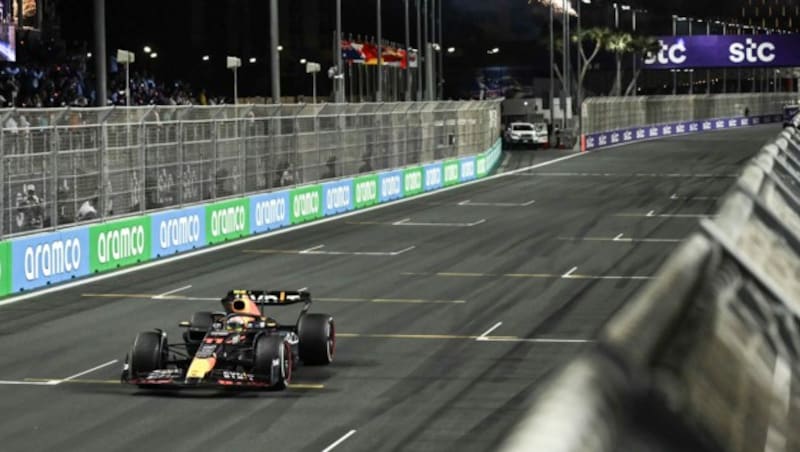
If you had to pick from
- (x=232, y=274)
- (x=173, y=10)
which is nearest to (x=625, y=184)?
(x=232, y=274)

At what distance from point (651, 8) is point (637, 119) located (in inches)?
3015

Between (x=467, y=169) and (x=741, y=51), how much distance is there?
8746cm

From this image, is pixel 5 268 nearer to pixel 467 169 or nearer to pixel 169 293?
pixel 169 293

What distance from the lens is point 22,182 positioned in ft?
102

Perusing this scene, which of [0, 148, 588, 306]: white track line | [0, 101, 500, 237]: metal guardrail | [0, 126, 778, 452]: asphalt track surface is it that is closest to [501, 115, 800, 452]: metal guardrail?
[0, 126, 778, 452]: asphalt track surface

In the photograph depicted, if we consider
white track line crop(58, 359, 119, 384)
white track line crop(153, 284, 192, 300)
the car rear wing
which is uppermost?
the car rear wing

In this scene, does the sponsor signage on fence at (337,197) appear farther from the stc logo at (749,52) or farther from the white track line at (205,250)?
the stc logo at (749,52)

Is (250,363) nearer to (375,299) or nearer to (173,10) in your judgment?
(375,299)

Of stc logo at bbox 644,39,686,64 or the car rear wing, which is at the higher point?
stc logo at bbox 644,39,686,64

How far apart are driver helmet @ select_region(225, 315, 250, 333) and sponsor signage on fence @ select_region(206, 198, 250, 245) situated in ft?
60.9

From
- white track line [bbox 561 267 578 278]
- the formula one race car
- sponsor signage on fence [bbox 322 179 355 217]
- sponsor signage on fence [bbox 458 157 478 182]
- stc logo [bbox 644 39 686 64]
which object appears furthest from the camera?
stc logo [bbox 644 39 686 64]

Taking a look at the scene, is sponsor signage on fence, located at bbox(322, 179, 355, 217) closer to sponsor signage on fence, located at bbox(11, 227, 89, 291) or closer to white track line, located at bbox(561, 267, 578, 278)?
white track line, located at bbox(561, 267, 578, 278)

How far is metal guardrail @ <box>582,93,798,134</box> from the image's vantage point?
103500 millimetres

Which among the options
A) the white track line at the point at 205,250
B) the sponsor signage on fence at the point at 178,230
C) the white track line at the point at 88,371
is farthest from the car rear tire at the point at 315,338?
the sponsor signage on fence at the point at 178,230
